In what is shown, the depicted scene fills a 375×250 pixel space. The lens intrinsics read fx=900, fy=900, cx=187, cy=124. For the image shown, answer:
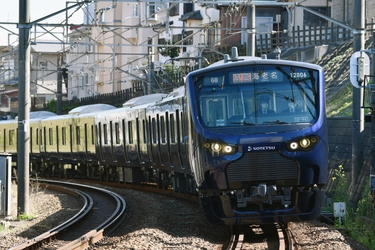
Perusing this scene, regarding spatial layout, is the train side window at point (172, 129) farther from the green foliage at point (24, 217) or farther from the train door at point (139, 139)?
the train door at point (139, 139)

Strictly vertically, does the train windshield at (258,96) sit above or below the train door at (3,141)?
above

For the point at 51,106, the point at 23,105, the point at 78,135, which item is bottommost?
the point at 78,135

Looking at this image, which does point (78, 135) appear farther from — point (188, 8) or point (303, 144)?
point (188, 8)

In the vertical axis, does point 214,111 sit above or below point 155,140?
above

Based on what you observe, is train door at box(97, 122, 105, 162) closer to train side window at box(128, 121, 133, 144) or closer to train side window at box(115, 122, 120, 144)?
train side window at box(115, 122, 120, 144)

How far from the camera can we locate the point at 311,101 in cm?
1226

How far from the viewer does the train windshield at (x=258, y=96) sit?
39.8ft

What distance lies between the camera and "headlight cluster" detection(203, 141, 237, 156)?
11.8 m

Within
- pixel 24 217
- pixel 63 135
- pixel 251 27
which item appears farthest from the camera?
pixel 63 135

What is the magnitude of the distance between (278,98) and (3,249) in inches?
166

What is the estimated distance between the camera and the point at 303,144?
11844 mm

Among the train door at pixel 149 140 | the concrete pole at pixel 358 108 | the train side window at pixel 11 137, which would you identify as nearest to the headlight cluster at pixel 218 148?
the concrete pole at pixel 358 108

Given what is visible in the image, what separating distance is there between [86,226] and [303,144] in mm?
4878

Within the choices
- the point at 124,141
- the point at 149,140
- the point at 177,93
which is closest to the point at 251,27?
the point at 149,140
